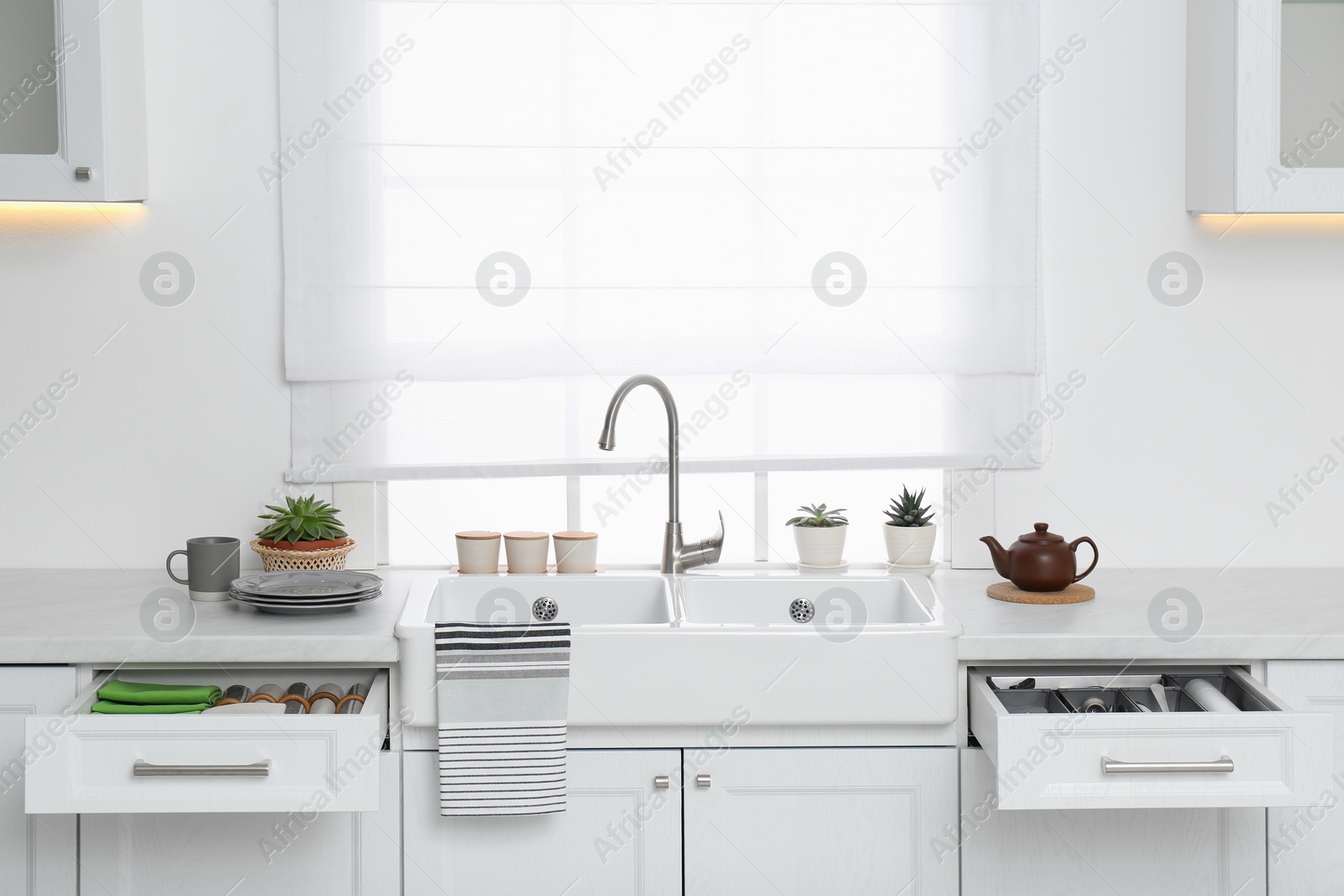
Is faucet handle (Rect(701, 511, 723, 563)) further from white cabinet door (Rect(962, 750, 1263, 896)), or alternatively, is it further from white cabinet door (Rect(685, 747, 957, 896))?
white cabinet door (Rect(962, 750, 1263, 896))

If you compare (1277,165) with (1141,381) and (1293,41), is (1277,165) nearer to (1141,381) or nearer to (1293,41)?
(1293,41)

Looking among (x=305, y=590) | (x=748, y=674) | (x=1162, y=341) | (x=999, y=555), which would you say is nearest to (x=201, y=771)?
(x=305, y=590)

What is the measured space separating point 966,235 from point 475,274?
3.03 ft

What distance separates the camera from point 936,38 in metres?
2.22

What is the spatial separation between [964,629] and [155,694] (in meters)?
1.20

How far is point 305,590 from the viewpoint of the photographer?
1938 millimetres

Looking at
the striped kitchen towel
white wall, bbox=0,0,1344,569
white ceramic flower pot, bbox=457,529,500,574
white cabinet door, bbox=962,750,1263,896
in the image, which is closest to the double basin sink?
the striped kitchen towel

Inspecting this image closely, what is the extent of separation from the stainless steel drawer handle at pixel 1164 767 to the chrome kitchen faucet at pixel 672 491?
838mm

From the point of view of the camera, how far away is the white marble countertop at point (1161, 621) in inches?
69.4

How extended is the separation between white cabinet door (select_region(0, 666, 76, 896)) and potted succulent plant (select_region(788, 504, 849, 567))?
1235mm

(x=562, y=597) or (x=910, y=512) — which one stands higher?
(x=910, y=512)

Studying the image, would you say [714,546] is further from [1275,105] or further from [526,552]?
[1275,105]

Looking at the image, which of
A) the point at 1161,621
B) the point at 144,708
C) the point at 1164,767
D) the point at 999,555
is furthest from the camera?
the point at 999,555

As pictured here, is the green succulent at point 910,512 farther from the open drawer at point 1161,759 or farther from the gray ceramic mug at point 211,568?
the gray ceramic mug at point 211,568
